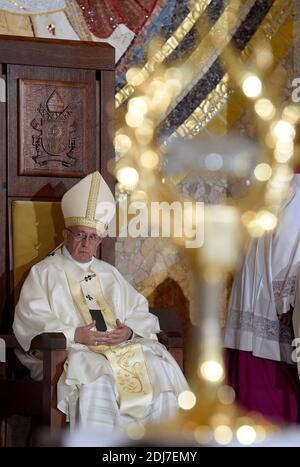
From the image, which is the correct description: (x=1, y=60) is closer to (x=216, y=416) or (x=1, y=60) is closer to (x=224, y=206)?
(x=224, y=206)

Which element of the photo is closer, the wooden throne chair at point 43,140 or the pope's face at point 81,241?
the pope's face at point 81,241

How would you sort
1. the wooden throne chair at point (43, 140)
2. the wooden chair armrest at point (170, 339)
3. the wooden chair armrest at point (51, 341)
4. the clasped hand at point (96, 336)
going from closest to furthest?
the wooden chair armrest at point (51, 341) → the clasped hand at point (96, 336) → the wooden chair armrest at point (170, 339) → the wooden throne chair at point (43, 140)

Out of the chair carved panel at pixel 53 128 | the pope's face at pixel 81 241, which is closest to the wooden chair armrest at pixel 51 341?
the pope's face at pixel 81 241

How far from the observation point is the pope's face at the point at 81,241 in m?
4.92

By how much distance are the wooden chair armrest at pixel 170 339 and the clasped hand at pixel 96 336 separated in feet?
0.87

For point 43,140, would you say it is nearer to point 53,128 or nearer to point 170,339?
point 53,128

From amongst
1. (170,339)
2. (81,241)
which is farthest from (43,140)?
(170,339)

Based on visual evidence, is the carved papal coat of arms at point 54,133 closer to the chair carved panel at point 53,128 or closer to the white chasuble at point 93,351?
the chair carved panel at point 53,128

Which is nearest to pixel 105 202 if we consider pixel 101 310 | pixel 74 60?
pixel 101 310

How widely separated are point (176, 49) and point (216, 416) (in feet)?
7.96

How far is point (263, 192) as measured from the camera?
623 centimetres

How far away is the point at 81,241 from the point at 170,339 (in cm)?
72

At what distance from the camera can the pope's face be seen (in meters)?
4.92

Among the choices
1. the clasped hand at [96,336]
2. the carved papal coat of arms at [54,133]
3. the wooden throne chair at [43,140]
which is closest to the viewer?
the clasped hand at [96,336]
